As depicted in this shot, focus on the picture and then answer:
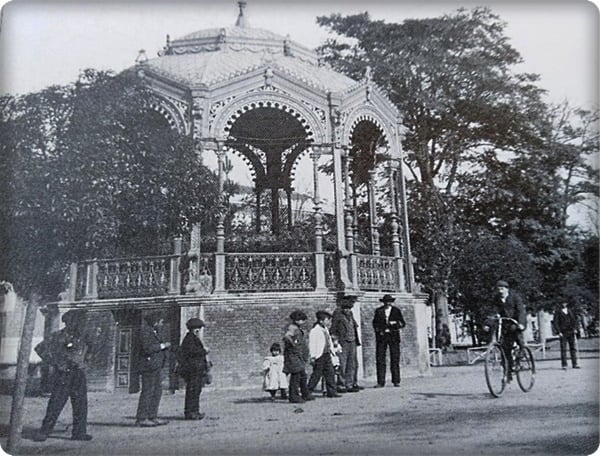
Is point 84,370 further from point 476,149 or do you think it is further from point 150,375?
point 476,149

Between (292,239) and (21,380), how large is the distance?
24.7 feet

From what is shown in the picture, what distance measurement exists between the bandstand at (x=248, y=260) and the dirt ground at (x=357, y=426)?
1.79 metres

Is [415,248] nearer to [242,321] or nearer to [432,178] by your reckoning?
[432,178]

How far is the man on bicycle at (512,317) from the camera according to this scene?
9.12 m

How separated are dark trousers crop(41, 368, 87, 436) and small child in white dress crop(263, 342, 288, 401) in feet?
9.84

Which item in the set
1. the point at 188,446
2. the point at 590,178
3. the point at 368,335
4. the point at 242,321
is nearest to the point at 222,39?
the point at 242,321

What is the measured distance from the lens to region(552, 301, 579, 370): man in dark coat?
9887mm

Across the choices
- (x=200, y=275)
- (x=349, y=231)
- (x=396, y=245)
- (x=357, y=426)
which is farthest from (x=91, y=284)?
(x=396, y=245)

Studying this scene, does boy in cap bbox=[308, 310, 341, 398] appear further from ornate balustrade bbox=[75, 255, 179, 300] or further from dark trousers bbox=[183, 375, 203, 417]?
ornate balustrade bbox=[75, 255, 179, 300]

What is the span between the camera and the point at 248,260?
11.6 m

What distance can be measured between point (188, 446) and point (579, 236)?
621cm

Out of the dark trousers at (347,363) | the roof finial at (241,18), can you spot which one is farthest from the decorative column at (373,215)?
the roof finial at (241,18)

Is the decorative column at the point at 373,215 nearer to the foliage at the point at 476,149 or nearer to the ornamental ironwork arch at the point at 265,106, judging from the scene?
the foliage at the point at 476,149

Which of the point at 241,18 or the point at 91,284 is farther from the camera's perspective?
the point at 91,284
